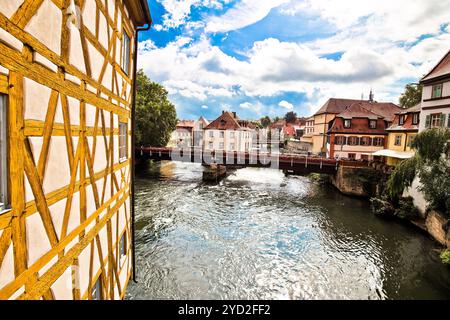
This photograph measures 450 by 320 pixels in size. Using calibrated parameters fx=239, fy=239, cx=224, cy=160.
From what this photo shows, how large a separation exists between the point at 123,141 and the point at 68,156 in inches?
128

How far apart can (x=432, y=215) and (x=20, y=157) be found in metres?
17.4

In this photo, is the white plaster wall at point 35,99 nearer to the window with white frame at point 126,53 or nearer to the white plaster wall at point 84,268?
the white plaster wall at point 84,268

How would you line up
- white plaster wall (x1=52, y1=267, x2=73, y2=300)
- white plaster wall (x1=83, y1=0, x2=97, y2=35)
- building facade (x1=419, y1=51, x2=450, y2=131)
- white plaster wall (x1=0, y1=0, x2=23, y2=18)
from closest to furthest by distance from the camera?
1. white plaster wall (x1=0, y1=0, x2=23, y2=18)
2. white plaster wall (x1=52, y1=267, x2=73, y2=300)
3. white plaster wall (x1=83, y1=0, x2=97, y2=35)
4. building facade (x1=419, y1=51, x2=450, y2=131)

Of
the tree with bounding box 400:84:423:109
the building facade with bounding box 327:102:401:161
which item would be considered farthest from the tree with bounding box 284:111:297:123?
the building facade with bounding box 327:102:401:161

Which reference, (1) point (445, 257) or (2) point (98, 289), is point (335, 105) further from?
(2) point (98, 289)

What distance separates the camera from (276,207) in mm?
18641

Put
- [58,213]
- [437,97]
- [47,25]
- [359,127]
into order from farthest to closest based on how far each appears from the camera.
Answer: [359,127]
[437,97]
[58,213]
[47,25]

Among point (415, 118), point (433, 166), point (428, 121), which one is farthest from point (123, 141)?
point (415, 118)

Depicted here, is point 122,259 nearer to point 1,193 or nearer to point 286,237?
point 1,193

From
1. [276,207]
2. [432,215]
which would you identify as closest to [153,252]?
[276,207]

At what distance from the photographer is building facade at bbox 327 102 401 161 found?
28.8 m

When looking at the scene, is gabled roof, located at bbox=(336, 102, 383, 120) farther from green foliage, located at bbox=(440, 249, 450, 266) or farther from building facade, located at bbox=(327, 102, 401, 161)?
green foliage, located at bbox=(440, 249, 450, 266)

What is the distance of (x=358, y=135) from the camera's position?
29.1m

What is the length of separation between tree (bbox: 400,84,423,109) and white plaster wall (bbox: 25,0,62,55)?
4568 centimetres
